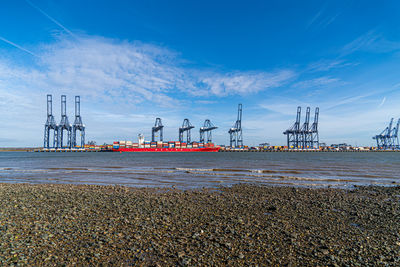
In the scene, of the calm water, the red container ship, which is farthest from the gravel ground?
the red container ship

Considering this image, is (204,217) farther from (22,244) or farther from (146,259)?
(22,244)

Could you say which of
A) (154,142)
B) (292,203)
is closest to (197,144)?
(154,142)

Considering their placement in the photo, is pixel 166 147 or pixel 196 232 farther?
pixel 166 147

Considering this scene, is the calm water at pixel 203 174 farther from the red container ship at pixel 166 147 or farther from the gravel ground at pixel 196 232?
the red container ship at pixel 166 147

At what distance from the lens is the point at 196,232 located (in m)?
6.51

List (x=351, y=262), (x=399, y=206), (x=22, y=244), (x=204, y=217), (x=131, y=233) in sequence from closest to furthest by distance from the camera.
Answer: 1. (x=351, y=262)
2. (x=22, y=244)
3. (x=131, y=233)
4. (x=204, y=217)
5. (x=399, y=206)

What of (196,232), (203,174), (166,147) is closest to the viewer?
(196,232)

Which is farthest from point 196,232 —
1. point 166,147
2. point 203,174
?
point 166,147

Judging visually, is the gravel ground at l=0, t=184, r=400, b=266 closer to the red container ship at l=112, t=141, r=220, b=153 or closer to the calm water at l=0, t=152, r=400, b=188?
the calm water at l=0, t=152, r=400, b=188

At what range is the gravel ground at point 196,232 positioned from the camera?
4992 millimetres

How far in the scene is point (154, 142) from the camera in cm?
13288

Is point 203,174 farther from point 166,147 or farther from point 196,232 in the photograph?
point 166,147

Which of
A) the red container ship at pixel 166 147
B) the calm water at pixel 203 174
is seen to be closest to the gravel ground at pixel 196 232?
the calm water at pixel 203 174

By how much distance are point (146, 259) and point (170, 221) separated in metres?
2.59
